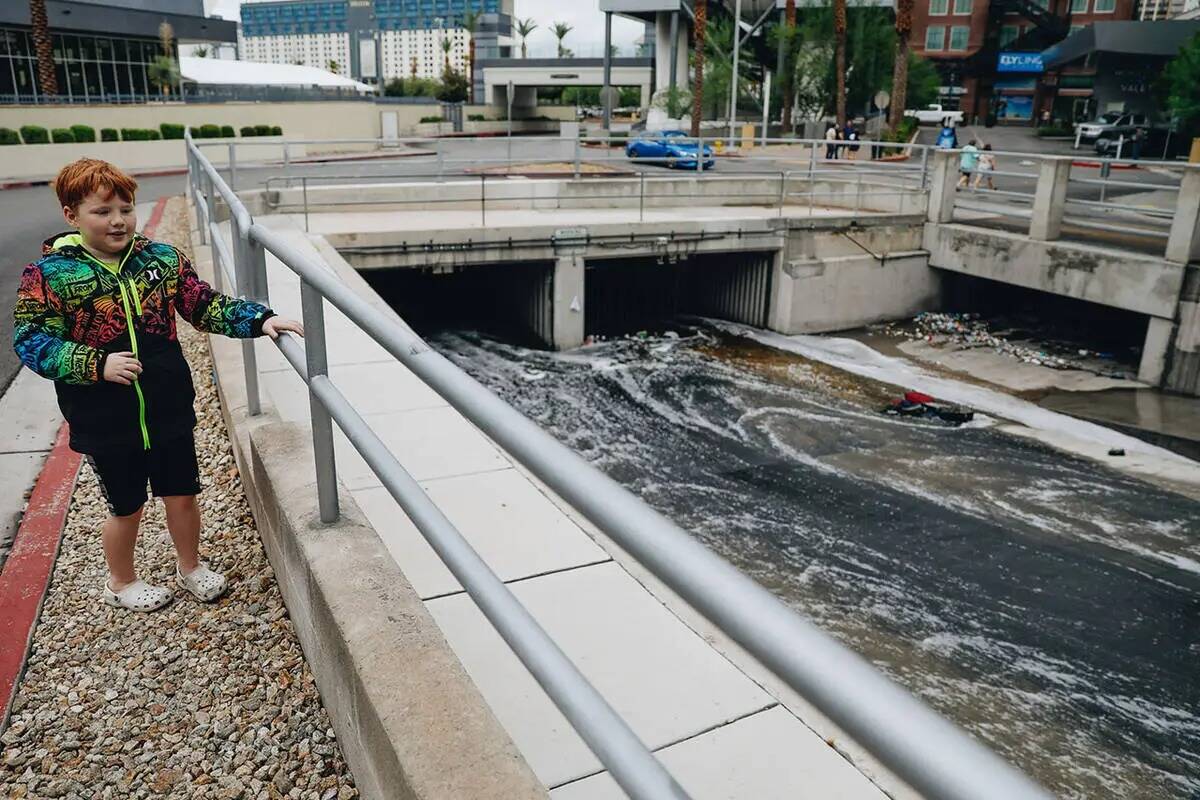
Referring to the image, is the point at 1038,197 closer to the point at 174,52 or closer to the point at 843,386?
the point at 843,386

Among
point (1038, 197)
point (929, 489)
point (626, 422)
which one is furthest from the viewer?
point (1038, 197)

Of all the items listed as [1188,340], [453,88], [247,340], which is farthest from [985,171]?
[453,88]

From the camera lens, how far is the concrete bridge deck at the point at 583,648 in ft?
9.41

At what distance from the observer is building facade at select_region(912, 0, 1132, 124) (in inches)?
2450

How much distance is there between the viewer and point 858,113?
52125mm

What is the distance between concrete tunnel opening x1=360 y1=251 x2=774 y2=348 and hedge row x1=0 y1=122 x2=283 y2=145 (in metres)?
11.5

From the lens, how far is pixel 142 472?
3482mm

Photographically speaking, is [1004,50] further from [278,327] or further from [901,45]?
[278,327]

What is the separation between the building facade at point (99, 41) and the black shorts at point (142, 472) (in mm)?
34949

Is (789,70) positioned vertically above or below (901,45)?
below

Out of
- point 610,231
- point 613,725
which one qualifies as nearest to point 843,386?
point 610,231

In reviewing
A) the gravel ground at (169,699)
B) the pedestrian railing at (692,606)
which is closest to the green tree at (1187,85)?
the gravel ground at (169,699)

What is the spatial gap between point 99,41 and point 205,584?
146 ft

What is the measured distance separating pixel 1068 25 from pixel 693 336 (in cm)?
5682
